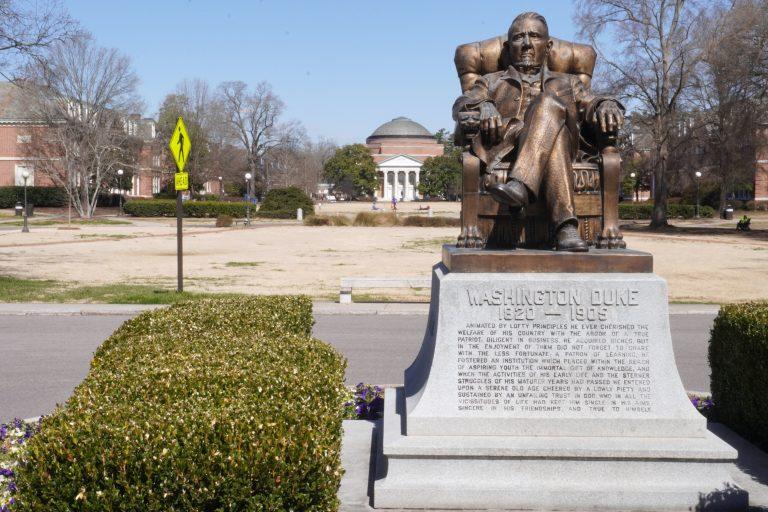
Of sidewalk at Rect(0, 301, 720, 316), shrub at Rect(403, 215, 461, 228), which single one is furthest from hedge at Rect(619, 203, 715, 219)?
sidewalk at Rect(0, 301, 720, 316)

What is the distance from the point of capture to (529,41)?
5.96 m

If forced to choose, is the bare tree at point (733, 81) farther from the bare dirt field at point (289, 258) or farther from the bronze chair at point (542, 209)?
the bronze chair at point (542, 209)

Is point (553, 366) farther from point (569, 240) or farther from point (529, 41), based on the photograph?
point (529, 41)

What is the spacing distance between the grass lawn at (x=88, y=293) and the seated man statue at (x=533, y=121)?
1103 centimetres

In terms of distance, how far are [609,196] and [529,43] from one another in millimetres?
1354

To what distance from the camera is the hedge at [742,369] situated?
592 centimetres

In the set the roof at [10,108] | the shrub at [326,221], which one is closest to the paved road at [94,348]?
the shrub at [326,221]

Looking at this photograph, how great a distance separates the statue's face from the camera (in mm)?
5949

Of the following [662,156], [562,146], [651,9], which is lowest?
[562,146]

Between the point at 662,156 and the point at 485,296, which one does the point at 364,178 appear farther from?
the point at 485,296

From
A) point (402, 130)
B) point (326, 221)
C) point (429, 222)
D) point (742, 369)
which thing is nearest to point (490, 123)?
point (742, 369)

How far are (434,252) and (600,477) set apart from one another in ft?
84.6

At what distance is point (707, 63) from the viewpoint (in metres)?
44.2

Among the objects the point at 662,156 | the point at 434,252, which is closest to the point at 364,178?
the point at 662,156
